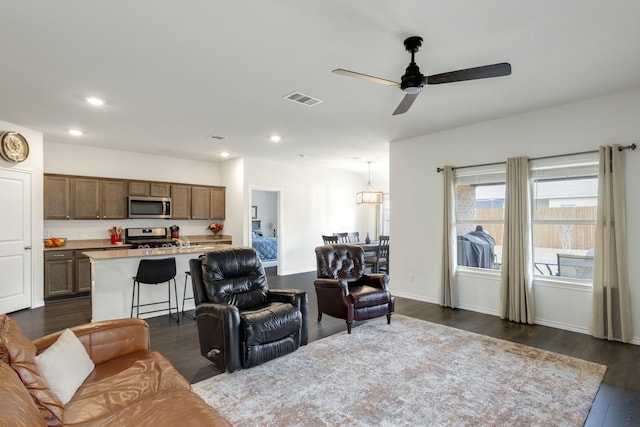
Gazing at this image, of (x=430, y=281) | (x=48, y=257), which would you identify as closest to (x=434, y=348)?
(x=430, y=281)

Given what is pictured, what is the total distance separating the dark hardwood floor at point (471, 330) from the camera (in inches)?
97.3

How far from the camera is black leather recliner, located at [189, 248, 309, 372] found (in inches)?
112

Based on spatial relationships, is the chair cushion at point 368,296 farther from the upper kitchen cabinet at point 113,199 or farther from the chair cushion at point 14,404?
the upper kitchen cabinet at point 113,199

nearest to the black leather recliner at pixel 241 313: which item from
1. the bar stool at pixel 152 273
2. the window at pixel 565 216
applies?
the bar stool at pixel 152 273

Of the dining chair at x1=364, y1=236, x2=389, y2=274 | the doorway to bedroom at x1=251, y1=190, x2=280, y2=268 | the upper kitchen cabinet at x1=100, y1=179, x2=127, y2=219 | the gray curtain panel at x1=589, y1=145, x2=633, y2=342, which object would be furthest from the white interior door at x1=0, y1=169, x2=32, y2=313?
the gray curtain panel at x1=589, y1=145, x2=633, y2=342

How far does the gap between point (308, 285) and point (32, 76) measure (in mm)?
5013

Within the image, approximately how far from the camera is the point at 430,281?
17.5 feet

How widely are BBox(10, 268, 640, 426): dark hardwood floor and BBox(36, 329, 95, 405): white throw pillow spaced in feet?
3.52

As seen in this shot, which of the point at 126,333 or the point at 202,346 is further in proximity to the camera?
the point at 202,346

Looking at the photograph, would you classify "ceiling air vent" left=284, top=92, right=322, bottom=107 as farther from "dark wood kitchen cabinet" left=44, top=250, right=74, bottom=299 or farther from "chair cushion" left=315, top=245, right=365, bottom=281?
"dark wood kitchen cabinet" left=44, top=250, right=74, bottom=299

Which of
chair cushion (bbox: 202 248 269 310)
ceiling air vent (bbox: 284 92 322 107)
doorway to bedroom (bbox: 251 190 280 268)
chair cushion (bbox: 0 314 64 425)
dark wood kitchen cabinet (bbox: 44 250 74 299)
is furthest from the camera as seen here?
doorway to bedroom (bbox: 251 190 280 268)

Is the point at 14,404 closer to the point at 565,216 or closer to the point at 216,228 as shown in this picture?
the point at 565,216

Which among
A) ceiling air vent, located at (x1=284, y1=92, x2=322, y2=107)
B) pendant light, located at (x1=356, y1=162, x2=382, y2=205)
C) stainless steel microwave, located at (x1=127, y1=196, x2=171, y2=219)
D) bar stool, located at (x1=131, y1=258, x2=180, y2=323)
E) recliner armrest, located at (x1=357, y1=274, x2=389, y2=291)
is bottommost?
recliner armrest, located at (x1=357, y1=274, x2=389, y2=291)

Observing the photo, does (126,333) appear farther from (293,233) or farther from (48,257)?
(293,233)
